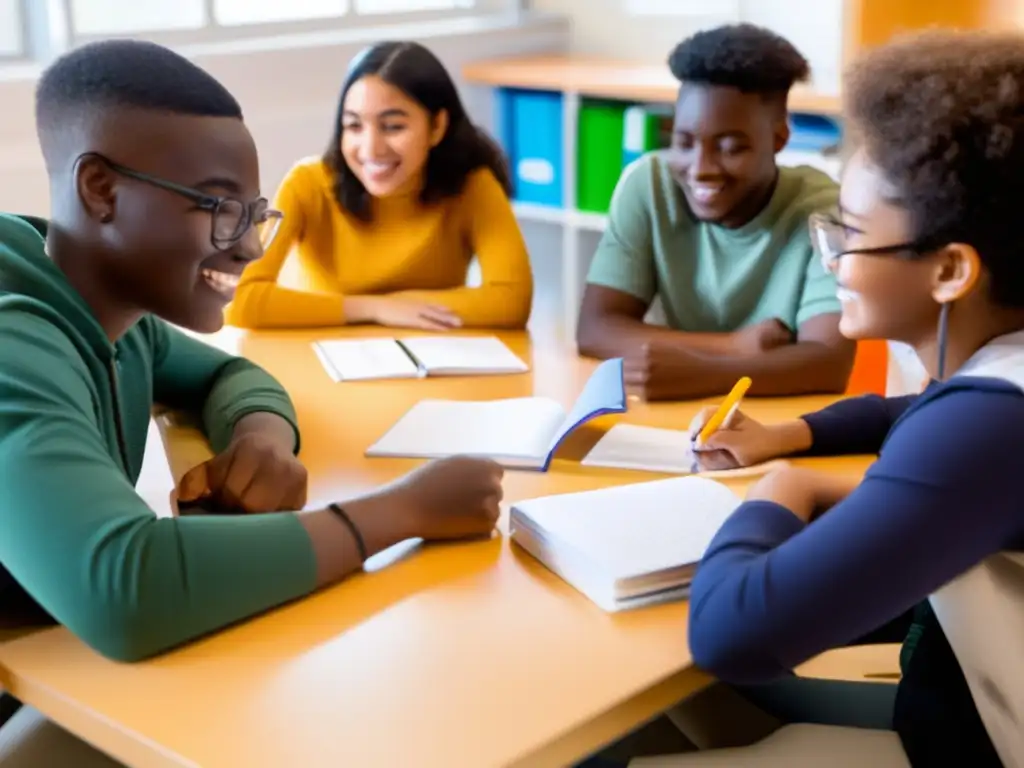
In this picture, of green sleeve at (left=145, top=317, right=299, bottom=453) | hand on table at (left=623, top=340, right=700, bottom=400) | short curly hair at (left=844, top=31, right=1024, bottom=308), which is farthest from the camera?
hand on table at (left=623, top=340, right=700, bottom=400)

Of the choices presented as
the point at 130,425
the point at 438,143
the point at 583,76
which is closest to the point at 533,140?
the point at 583,76

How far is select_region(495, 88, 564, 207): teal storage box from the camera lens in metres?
3.67

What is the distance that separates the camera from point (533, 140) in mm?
3738

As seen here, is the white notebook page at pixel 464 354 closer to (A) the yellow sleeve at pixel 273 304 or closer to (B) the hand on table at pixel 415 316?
(B) the hand on table at pixel 415 316

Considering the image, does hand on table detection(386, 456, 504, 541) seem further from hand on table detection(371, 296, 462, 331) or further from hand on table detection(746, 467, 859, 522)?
hand on table detection(371, 296, 462, 331)

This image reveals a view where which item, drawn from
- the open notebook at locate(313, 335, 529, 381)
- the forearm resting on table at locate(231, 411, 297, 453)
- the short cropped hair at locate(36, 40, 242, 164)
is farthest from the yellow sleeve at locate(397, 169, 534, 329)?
the short cropped hair at locate(36, 40, 242, 164)

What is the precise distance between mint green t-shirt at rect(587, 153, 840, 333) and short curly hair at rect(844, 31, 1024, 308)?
0.97 metres

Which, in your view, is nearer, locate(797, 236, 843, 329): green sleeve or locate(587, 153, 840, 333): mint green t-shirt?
locate(797, 236, 843, 329): green sleeve

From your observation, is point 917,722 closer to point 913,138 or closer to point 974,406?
point 974,406

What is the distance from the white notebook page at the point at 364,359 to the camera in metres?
1.88

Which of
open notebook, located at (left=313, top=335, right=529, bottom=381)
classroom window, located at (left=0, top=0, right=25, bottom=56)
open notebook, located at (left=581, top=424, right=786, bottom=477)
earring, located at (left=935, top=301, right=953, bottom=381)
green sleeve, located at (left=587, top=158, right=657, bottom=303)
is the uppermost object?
classroom window, located at (left=0, top=0, right=25, bottom=56)

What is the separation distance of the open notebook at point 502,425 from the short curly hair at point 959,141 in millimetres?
455

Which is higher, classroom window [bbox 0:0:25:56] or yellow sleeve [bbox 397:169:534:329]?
classroom window [bbox 0:0:25:56]

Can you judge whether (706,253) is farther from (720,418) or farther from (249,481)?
(249,481)
